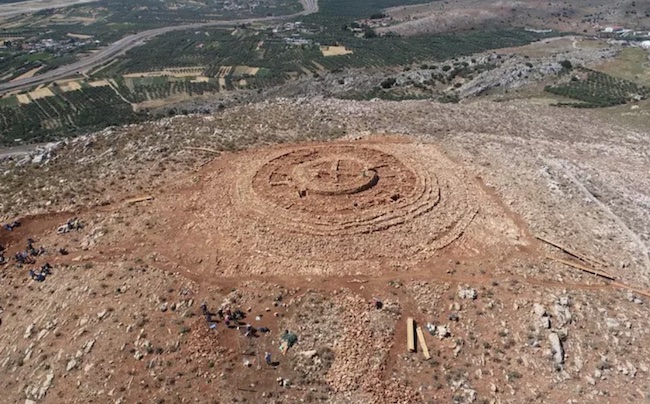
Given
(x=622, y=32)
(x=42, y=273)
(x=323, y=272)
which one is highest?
(x=42, y=273)

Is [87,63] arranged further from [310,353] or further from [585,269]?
[585,269]

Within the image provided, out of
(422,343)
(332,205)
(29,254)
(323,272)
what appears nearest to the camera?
(422,343)

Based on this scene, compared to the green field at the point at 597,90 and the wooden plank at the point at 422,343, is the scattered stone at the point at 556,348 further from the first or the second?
the green field at the point at 597,90

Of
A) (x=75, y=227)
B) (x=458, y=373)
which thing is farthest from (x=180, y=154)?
(x=458, y=373)

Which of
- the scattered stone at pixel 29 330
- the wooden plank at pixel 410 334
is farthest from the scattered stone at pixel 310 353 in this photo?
the scattered stone at pixel 29 330

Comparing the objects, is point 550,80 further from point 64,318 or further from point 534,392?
point 64,318

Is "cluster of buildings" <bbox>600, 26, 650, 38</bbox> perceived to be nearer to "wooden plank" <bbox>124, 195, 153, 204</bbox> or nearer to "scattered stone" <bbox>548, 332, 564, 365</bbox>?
"scattered stone" <bbox>548, 332, 564, 365</bbox>

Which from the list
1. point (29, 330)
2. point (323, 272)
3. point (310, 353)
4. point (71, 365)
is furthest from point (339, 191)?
point (29, 330)
